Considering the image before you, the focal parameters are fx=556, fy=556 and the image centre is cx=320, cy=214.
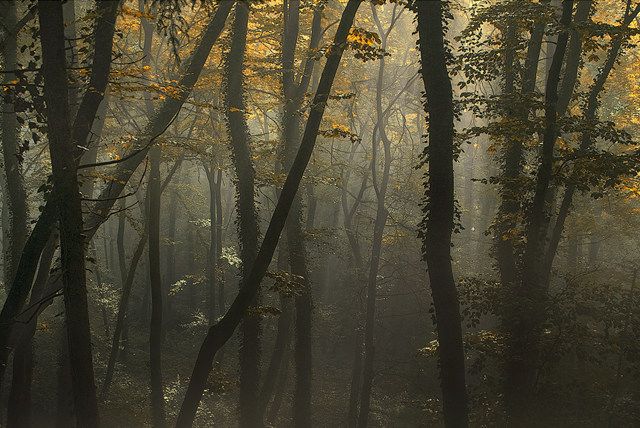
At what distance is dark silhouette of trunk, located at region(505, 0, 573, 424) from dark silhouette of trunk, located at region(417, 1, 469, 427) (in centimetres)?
329

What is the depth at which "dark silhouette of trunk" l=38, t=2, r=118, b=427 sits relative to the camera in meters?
6.04

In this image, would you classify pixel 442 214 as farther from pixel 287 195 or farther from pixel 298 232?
pixel 298 232

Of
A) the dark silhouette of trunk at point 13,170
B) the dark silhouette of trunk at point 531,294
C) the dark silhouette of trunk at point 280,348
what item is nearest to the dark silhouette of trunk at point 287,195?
the dark silhouette of trunk at point 531,294

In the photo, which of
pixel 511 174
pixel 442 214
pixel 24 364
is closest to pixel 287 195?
pixel 442 214

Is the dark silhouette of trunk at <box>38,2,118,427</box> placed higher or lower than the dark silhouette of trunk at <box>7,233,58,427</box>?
higher

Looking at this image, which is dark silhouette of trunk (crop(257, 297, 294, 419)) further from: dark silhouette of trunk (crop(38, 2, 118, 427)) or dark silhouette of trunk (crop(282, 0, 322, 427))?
dark silhouette of trunk (crop(38, 2, 118, 427))

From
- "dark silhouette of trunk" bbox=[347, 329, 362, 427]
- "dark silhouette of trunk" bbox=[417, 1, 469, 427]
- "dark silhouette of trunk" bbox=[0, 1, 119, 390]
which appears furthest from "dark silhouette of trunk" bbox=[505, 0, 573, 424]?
"dark silhouette of trunk" bbox=[0, 1, 119, 390]

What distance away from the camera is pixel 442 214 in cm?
782

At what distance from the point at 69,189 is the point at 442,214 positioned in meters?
4.82

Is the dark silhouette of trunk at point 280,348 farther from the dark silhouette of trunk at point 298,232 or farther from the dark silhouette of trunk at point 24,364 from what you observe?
the dark silhouette of trunk at point 24,364

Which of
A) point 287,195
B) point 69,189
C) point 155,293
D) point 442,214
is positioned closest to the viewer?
point 69,189

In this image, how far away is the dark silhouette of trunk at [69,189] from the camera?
604 centimetres

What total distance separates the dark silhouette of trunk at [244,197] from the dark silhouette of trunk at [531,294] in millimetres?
5218

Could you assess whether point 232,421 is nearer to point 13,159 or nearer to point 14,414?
point 14,414
